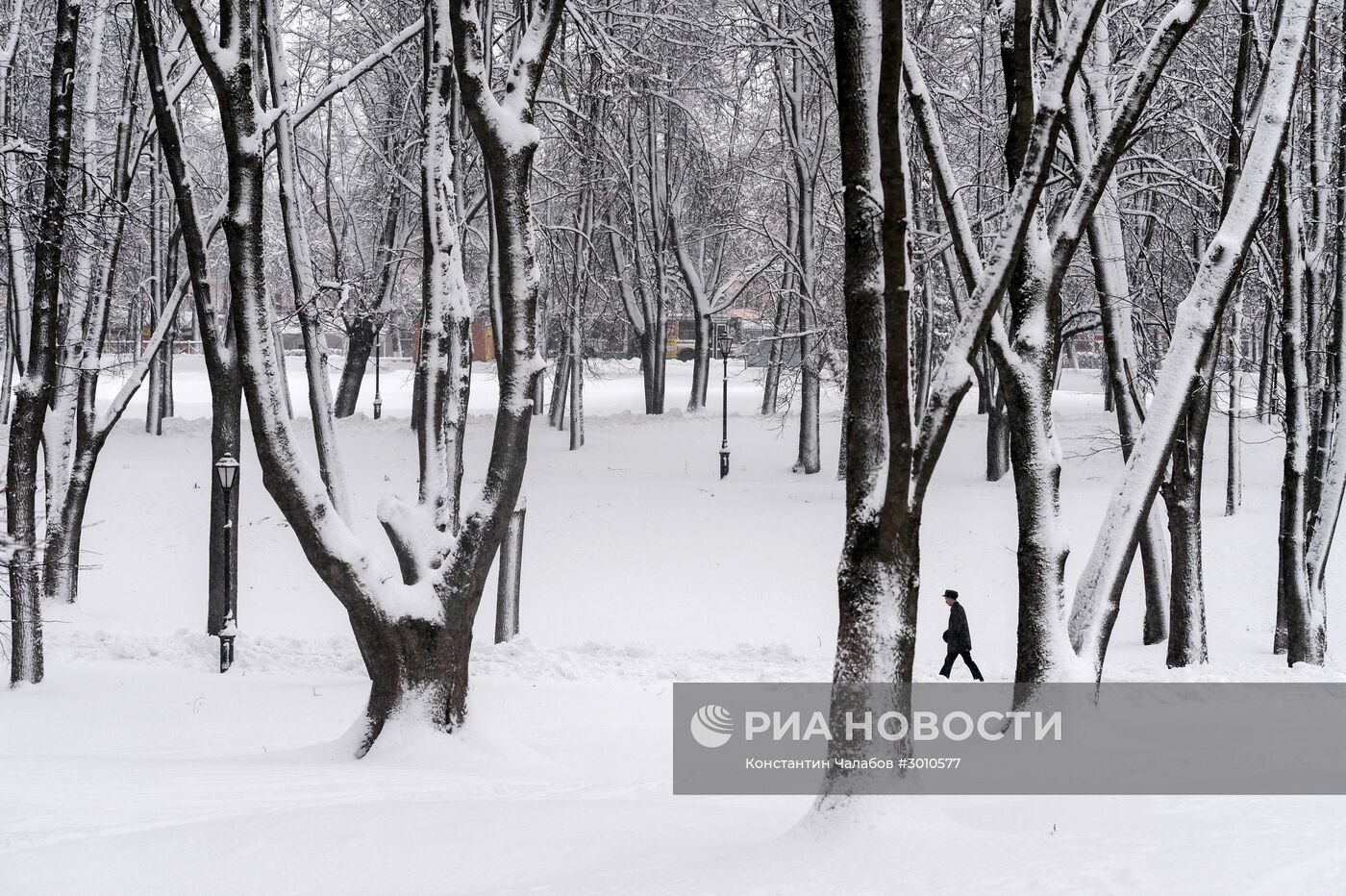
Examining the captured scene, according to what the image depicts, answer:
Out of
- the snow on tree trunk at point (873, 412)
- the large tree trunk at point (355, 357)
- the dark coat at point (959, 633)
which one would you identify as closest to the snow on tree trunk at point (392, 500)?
the snow on tree trunk at point (873, 412)

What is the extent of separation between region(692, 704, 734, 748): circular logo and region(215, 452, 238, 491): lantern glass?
640cm

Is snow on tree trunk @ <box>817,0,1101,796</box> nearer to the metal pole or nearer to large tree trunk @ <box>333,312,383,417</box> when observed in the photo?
the metal pole

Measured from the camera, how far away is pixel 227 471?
44.9 feet

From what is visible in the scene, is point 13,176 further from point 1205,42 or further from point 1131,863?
point 1205,42

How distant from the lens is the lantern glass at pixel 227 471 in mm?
13631

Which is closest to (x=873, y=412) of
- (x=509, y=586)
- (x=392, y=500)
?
(x=392, y=500)

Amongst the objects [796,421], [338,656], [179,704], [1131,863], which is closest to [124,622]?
[338,656]

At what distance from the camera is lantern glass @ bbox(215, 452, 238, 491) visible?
1363 centimetres

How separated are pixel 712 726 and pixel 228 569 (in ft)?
20.6

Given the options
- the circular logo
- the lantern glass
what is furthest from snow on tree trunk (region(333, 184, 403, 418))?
the circular logo

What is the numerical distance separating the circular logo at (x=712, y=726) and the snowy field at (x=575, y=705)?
36cm

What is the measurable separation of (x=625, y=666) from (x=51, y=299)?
680 cm

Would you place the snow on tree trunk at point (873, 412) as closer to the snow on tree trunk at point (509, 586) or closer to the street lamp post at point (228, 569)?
the street lamp post at point (228, 569)

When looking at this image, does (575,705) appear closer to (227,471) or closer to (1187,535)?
(227,471)
